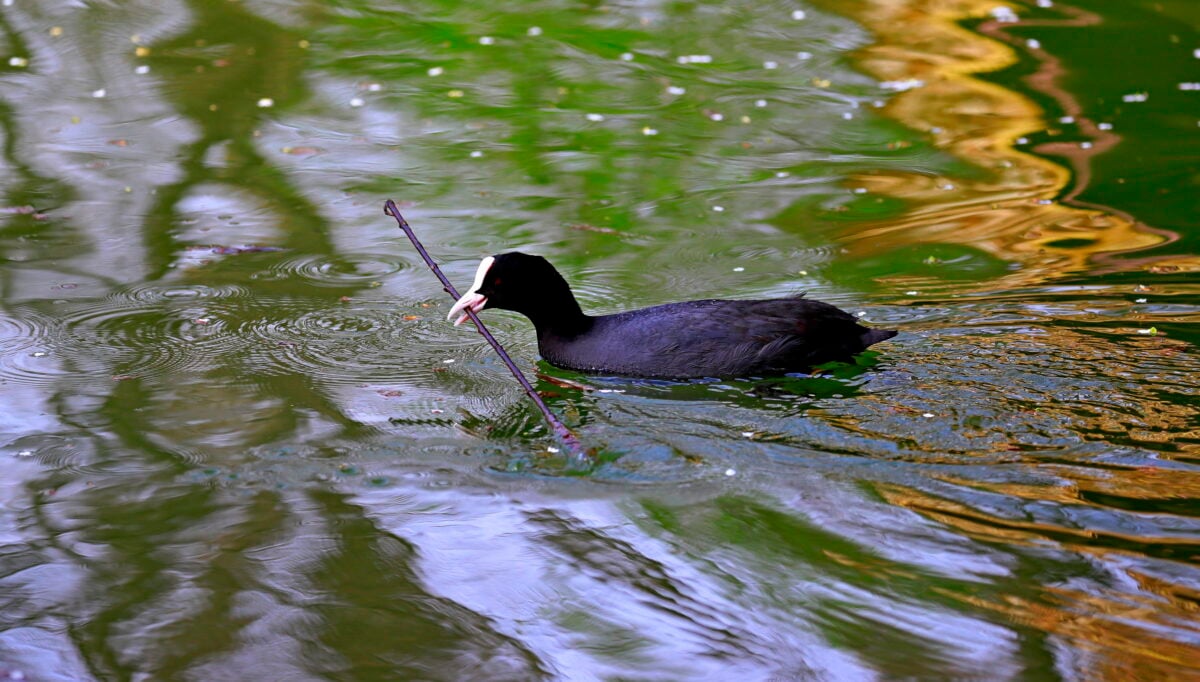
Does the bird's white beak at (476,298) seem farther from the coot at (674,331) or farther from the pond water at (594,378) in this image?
the pond water at (594,378)

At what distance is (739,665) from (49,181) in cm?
692

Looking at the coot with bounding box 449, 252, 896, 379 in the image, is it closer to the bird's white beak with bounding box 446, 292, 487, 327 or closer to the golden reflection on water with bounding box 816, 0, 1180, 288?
the bird's white beak with bounding box 446, 292, 487, 327

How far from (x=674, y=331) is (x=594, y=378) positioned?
0.43m

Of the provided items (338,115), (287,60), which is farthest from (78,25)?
(338,115)

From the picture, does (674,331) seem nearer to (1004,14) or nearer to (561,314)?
(561,314)

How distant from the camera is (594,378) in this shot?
5.93 meters

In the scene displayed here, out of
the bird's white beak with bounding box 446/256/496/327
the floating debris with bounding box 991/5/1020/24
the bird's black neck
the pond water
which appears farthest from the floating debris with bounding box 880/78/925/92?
the bird's white beak with bounding box 446/256/496/327

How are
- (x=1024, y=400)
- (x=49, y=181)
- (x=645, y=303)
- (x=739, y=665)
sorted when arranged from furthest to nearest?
(x=49, y=181) → (x=645, y=303) → (x=1024, y=400) → (x=739, y=665)

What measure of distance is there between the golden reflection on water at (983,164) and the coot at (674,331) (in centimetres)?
139

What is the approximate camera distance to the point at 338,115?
34.1 ft

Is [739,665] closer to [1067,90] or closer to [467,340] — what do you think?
[467,340]

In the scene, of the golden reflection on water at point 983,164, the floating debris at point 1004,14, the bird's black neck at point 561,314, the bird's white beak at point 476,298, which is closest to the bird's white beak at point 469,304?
the bird's white beak at point 476,298

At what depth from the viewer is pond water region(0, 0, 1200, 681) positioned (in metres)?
3.98

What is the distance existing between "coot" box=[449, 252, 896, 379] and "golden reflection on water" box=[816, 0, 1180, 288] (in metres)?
1.39
